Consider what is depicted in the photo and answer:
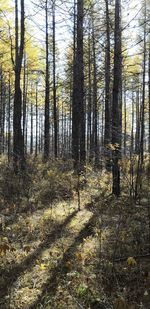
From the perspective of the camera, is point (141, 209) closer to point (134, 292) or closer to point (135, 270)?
point (135, 270)

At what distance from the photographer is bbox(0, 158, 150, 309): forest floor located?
5.74 m

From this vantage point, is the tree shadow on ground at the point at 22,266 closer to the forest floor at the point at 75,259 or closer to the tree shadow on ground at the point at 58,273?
the forest floor at the point at 75,259

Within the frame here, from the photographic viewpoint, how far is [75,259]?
6871mm

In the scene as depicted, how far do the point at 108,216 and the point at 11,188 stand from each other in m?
3.22

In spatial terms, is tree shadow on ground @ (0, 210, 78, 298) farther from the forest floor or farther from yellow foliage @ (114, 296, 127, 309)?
yellow foliage @ (114, 296, 127, 309)

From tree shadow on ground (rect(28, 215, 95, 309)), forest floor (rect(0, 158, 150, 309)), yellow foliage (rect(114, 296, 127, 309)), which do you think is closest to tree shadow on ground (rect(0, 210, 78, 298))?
forest floor (rect(0, 158, 150, 309))

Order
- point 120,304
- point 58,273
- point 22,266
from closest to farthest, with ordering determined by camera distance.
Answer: point 120,304
point 58,273
point 22,266

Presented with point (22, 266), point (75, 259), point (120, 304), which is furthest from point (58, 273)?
point (120, 304)

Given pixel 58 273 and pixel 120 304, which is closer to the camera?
pixel 120 304

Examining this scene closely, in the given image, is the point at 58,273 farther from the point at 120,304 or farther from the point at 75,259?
the point at 120,304

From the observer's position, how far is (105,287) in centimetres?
595

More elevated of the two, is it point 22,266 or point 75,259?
point 75,259

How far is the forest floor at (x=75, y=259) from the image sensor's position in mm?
5742

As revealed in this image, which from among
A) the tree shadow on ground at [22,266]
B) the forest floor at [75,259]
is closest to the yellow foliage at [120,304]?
the forest floor at [75,259]
